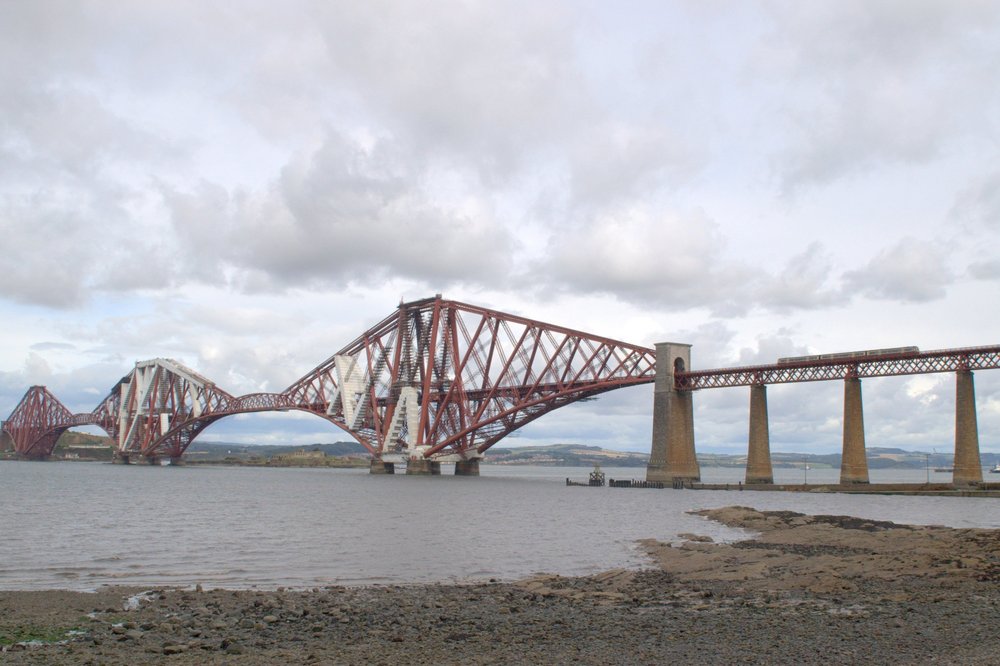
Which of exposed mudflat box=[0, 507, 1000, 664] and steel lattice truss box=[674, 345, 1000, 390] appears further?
steel lattice truss box=[674, 345, 1000, 390]

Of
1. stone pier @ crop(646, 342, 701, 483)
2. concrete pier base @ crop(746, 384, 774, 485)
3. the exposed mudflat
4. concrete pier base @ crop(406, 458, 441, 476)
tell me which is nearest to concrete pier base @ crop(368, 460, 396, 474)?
concrete pier base @ crop(406, 458, 441, 476)

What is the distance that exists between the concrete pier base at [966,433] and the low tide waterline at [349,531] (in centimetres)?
215

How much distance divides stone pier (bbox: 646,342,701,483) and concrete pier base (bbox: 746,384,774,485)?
20.7 feet

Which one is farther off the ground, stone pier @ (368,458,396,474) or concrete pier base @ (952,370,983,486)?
concrete pier base @ (952,370,983,486)

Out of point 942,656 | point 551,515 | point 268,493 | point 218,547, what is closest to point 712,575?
point 942,656

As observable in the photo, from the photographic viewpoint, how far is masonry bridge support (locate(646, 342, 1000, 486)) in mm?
65750

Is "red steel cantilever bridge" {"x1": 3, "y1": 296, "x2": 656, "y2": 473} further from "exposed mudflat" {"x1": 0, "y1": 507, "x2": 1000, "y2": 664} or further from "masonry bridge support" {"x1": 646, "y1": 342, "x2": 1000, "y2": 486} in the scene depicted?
"exposed mudflat" {"x1": 0, "y1": 507, "x2": 1000, "y2": 664}

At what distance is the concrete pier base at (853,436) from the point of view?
71125 millimetres

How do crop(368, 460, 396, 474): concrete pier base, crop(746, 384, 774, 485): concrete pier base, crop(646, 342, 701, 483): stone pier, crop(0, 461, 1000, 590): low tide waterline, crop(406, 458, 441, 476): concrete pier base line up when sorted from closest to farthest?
crop(0, 461, 1000, 590): low tide waterline → crop(746, 384, 774, 485): concrete pier base → crop(646, 342, 701, 483): stone pier → crop(406, 458, 441, 476): concrete pier base → crop(368, 460, 396, 474): concrete pier base

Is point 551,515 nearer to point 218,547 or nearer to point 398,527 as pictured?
point 398,527

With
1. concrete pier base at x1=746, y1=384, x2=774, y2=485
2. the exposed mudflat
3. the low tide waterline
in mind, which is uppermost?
concrete pier base at x1=746, y1=384, x2=774, y2=485

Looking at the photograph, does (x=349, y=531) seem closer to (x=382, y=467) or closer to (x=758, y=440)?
(x=758, y=440)

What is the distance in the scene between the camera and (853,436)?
7100 cm

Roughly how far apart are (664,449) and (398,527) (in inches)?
1899
